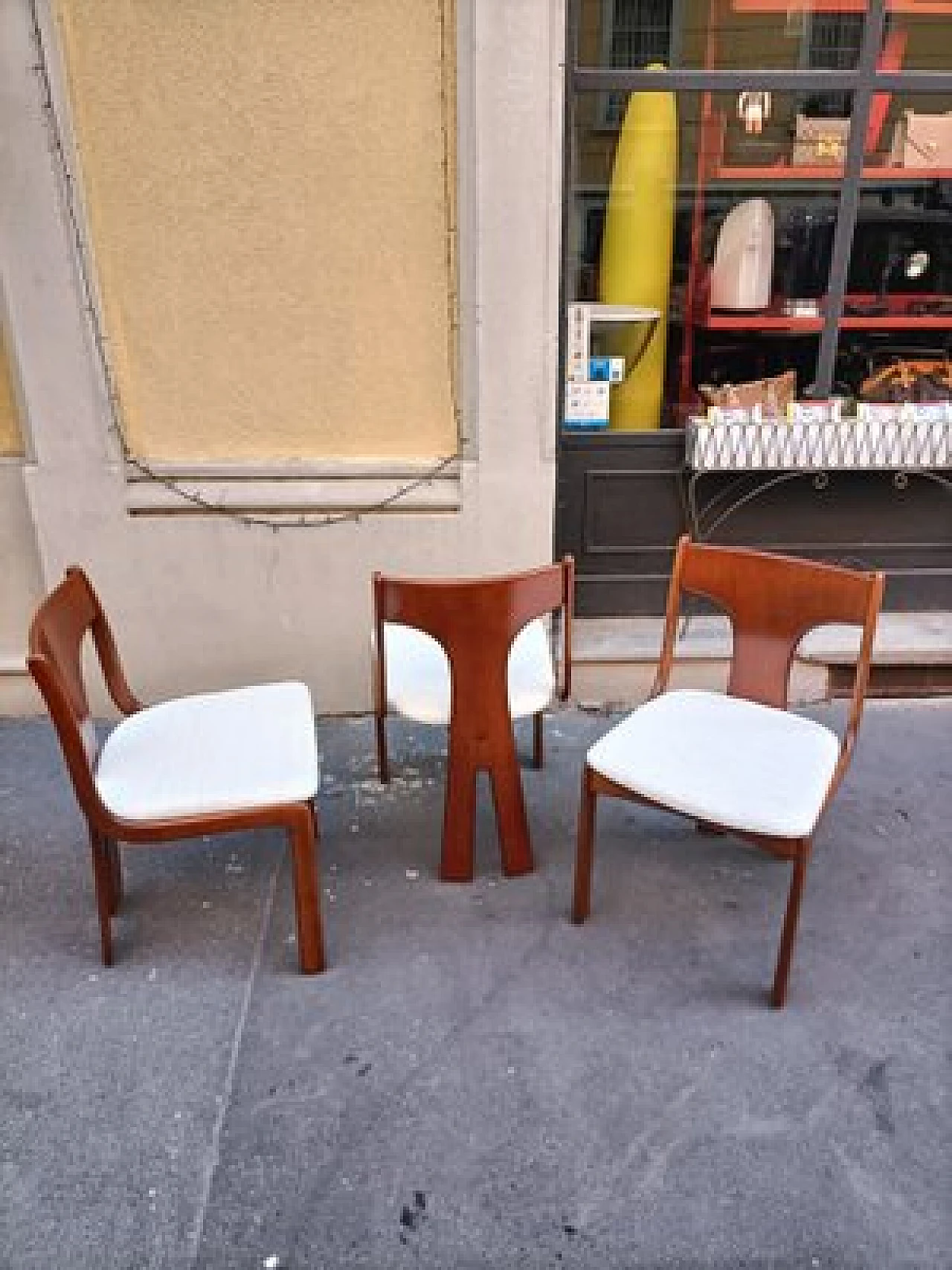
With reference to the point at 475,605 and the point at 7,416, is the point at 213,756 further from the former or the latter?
the point at 7,416

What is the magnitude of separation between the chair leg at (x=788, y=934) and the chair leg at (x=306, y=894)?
40.6 inches

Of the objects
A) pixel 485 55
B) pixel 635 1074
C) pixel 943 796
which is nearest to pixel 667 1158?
pixel 635 1074

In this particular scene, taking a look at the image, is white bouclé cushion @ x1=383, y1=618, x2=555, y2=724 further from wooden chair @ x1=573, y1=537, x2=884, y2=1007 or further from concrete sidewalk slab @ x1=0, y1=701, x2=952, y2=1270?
concrete sidewalk slab @ x1=0, y1=701, x2=952, y2=1270

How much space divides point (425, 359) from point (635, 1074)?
2137mm

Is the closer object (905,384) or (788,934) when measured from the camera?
(788,934)

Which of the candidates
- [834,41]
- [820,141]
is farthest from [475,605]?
[834,41]

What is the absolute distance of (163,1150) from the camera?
5.62ft

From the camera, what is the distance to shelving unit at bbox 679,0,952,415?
9.57 ft

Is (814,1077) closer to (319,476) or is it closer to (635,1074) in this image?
(635,1074)

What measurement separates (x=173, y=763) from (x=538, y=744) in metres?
1.23

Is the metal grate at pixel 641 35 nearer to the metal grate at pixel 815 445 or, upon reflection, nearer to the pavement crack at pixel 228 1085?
the metal grate at pixel 815 445

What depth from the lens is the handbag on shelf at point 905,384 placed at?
132 inches

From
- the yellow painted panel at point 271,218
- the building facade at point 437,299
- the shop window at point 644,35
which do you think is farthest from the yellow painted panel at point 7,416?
the shop window at point 644,35

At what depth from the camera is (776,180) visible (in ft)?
10.2
